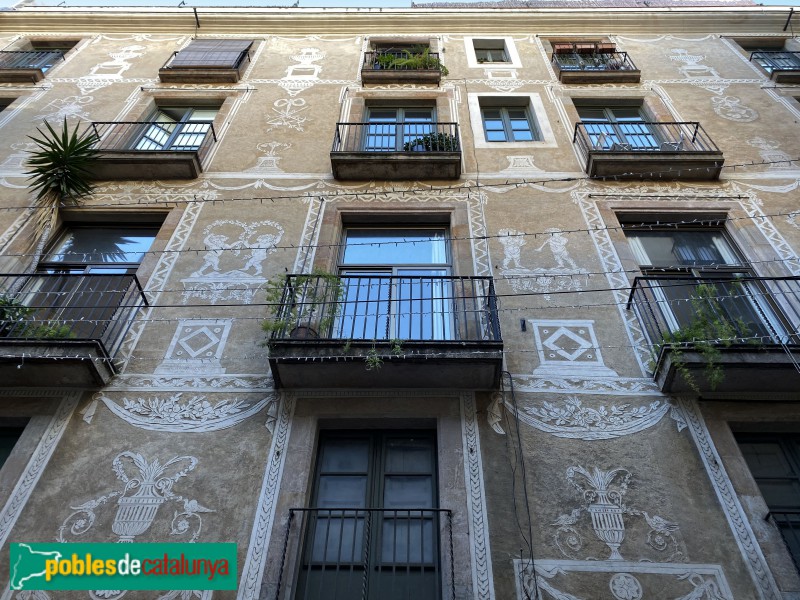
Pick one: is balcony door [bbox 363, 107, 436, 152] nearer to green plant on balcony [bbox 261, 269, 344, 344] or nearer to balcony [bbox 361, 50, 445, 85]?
balcony [bbox 361, 50, 445, 85]

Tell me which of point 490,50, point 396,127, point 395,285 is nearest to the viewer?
point 395,285

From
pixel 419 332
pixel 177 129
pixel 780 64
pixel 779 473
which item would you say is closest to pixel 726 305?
pixel 779 473

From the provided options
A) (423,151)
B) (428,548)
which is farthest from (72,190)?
(428,548)

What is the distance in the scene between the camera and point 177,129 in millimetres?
11727

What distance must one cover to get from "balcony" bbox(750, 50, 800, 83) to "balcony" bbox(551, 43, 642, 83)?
2.59 metres

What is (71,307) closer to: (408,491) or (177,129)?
(408,491)

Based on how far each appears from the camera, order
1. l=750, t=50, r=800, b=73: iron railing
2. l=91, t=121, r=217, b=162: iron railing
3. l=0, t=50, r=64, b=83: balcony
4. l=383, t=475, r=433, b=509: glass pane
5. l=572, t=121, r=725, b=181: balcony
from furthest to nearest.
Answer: l=750, t=50, r=800, b=73: iron railing < l=0, t=50, r=64, b=83: balcony < l=91, t=121, r=217, b=162: iron railing < l=572, t=121, r=725, b=181: balcony < l=383, t=475, r=433, b=509: glass pane

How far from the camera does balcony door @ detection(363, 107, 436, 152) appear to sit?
1102 cm

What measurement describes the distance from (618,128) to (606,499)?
7.72 meters

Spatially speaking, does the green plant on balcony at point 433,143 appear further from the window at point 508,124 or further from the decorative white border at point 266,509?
the decorative white border at point 266,509

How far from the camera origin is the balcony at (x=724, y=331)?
632cm

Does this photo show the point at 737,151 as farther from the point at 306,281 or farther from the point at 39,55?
the point at 39,55

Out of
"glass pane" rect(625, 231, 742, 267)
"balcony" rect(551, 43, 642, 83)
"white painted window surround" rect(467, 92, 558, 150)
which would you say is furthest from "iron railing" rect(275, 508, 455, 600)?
"balcony" rect(551, 43, 642, 83)

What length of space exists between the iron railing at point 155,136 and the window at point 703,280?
7.05m
